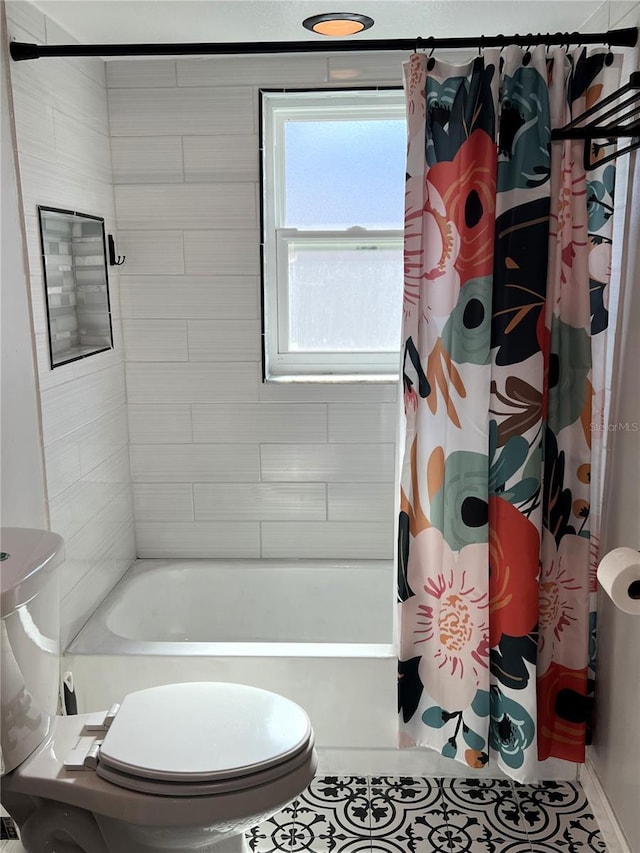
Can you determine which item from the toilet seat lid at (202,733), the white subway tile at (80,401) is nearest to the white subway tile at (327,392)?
the white subway tile at (80,401)

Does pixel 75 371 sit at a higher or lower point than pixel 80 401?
higher

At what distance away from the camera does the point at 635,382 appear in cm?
195

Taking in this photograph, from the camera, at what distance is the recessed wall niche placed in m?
2.25

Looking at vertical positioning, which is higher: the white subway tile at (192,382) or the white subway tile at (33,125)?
the white subway tile at (33,125)

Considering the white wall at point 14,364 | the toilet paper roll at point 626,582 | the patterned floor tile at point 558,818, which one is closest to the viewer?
the toilet paper roll at point 626,582

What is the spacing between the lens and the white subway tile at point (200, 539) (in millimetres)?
3061

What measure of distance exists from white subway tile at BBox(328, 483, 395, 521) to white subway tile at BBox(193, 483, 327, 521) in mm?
44

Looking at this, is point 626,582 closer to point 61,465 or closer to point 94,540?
point 61,465

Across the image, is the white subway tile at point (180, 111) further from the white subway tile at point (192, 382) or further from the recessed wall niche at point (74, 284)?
the white subway tile at point (192, 382)

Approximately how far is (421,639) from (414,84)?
4.87 feet

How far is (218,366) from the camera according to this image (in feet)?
9.62

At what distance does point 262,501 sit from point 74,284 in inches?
43.2

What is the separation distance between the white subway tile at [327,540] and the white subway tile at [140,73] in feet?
5.54

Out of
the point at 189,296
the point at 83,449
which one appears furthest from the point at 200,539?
the point at 189,296
